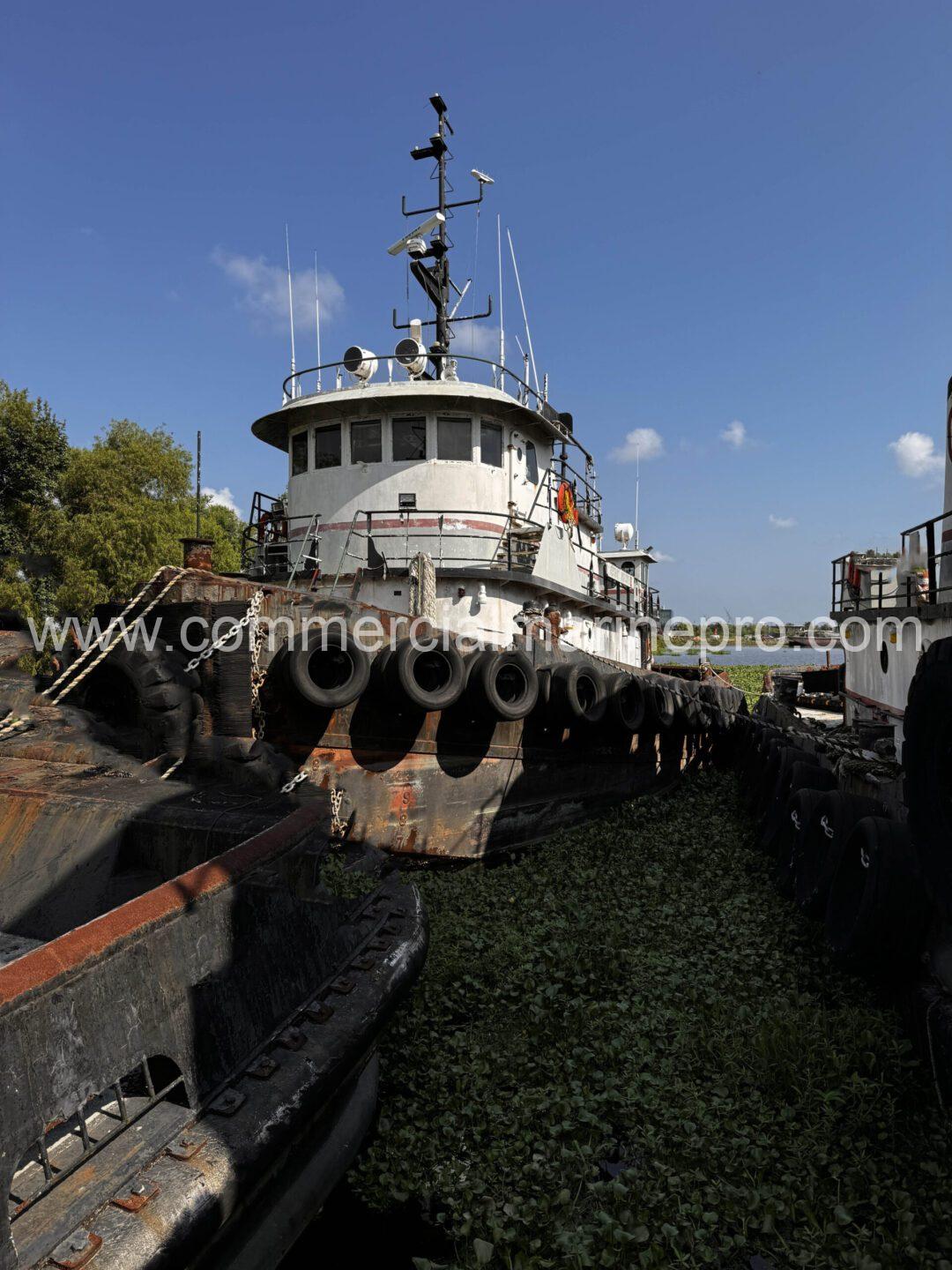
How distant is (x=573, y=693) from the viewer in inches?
320

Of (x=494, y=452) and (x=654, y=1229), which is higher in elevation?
(x=494, y=452)

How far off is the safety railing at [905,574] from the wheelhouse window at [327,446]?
28.1 feet

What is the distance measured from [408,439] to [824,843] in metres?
9.03

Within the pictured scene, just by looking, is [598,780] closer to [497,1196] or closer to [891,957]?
[891,957]

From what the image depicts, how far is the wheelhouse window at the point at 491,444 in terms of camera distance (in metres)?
12.5

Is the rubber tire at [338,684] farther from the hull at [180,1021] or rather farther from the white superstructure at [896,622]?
the white superstructure at [896,622]

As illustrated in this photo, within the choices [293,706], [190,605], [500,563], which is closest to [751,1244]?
[293,706]

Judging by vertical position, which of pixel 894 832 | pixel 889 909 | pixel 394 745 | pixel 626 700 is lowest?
pixel 889 909

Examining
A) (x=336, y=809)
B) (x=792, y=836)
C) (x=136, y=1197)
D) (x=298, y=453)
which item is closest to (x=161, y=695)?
(x=336, y=809)

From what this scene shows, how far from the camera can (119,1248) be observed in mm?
1939

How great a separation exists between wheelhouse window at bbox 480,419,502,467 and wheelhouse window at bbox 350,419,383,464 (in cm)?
171

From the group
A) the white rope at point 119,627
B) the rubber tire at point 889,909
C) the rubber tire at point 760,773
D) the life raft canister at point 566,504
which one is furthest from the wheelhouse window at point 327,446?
the rubber tire at point 889,909

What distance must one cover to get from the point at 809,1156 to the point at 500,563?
899 cm

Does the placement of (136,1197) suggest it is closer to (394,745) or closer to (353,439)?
(394,745)
